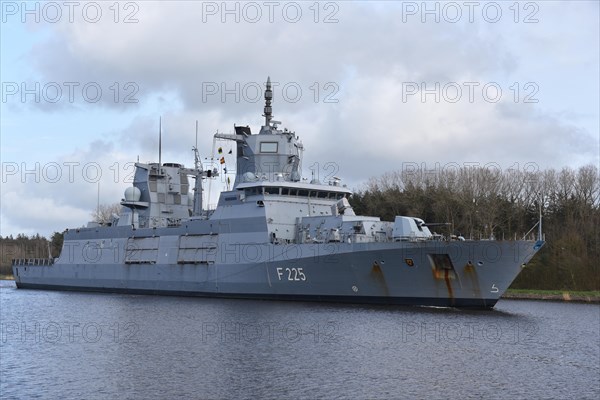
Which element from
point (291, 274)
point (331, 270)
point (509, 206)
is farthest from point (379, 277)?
point (509, 206)

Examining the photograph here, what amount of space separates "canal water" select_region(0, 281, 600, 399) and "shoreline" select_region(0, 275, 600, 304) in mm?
10803

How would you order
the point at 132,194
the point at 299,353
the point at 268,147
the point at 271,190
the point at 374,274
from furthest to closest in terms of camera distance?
1. the point at 132,194
2. the point at 268,147
3. the point at 271,190
4. the point at 374,274
5. the point at 299,353

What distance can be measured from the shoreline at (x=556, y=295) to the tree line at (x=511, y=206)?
2503mm

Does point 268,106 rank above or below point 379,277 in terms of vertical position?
above

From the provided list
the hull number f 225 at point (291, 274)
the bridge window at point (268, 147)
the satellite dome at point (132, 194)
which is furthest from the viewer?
the satellite dome at point (132, 194)

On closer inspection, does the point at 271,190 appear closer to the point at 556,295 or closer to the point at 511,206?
the point at 556,295

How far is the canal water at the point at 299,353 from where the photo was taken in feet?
55.5

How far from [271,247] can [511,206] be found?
2857 cm

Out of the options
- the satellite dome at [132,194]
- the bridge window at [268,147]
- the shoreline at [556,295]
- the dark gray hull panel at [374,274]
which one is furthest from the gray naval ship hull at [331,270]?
the shoreline at [556,295]

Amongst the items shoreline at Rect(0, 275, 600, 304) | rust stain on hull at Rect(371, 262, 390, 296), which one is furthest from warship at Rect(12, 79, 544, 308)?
shoreline at Rect(0, 275, 600, 304)

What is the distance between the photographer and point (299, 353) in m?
20.7

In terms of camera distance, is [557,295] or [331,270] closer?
[331,270]

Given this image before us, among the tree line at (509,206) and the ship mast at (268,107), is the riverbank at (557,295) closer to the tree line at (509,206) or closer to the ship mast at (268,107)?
the tree line at (509,206)

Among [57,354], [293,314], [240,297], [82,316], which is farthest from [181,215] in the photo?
[57,354]
